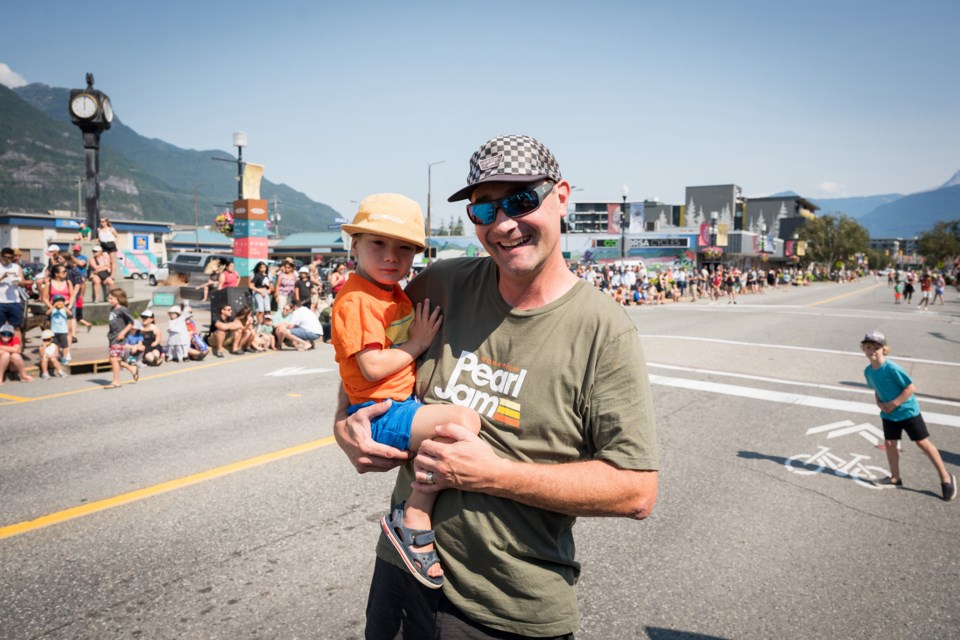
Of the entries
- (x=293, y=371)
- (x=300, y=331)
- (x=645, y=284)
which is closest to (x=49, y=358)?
(x=293, y=371)

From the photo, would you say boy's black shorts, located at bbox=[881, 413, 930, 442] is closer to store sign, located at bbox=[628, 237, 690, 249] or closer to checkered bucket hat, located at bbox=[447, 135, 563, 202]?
checkered bucket hat, located at bbox=[447, 135, 563, 202]

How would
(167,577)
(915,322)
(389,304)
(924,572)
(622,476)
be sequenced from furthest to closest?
(915,322) → (924,572) → (167,577) → (389,304) → (622,476)

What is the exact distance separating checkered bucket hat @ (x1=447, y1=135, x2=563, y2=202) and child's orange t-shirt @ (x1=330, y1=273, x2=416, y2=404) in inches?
24.7

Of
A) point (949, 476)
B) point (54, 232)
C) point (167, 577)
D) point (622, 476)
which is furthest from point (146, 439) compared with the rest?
point (54, 232)

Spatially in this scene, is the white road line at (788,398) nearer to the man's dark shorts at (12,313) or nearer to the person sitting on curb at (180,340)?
the person sitting on curb at (180,340)

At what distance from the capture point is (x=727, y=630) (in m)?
3.32

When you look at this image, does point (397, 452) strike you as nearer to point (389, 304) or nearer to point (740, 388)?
point (389, 304)

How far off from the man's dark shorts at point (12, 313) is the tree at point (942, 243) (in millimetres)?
126886

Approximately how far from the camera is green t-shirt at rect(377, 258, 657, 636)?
1.69 metres

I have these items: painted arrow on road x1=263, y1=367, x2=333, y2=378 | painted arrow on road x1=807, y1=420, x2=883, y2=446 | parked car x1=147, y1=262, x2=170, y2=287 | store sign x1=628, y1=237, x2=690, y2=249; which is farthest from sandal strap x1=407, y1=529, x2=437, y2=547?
store sign x1=628, y1=237, x2=690, y2=249

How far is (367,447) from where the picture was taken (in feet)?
6.52

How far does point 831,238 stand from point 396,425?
366 feet

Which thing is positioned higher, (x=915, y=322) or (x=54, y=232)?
(x=54, y=232)

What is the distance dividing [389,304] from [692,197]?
139 meters
